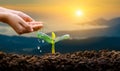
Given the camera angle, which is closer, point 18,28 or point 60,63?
point 18,28

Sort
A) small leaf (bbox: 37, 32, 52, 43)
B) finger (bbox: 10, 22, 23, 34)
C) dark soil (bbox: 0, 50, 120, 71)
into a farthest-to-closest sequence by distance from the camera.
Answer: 1. small leaf (bbox: 37, 32, 52, 43)
2. dark soil (bbox: 0, 50, 120, 71)
3. finger (bbox: 10, 22, 23, 34)

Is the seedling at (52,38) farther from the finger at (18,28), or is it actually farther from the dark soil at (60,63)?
the finger at (18,28)

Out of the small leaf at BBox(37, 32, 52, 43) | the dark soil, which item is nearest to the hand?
the dark soil

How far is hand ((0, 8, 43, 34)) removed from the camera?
127 cm

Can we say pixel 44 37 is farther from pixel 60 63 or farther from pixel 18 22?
pixel 18 22

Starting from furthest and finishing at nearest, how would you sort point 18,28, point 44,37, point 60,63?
point 44,37, point 60,63, point 18,28

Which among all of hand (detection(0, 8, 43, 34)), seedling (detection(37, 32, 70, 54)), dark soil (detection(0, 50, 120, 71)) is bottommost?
dark soil (detection(0, 50, 120, 71))

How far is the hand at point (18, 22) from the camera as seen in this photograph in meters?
1.27

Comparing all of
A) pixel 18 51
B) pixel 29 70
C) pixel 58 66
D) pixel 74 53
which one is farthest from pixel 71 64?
pixel 18 51

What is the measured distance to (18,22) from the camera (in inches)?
50.6

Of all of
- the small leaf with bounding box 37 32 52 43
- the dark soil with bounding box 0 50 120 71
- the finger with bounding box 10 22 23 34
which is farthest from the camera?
the small leaf with bounding box 37 32 52 43

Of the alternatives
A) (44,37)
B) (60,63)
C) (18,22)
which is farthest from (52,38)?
(18,22)

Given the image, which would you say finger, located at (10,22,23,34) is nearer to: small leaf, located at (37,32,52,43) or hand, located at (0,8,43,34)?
hand, located at (0,8,43,34)

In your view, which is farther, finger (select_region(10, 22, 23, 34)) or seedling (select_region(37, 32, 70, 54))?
seedling (select_region(37, 32, 70, 54))
